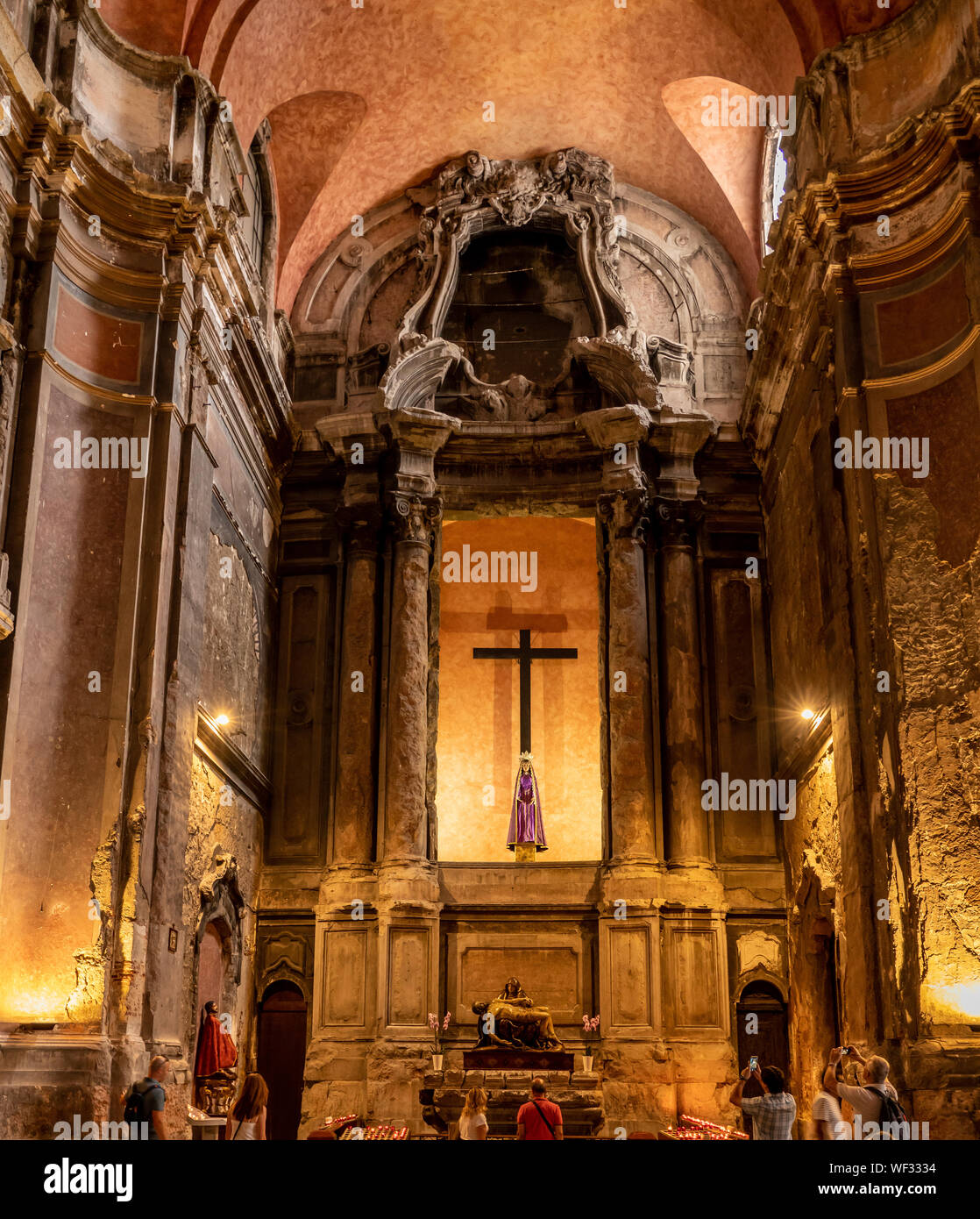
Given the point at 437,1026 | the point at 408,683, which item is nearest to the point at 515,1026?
the point at 437,1026

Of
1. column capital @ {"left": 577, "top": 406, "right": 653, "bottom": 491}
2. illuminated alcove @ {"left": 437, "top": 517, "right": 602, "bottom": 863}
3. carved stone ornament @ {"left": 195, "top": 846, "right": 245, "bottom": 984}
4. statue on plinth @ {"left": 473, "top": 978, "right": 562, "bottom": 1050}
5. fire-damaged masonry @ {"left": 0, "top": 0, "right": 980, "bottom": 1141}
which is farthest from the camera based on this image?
illuminated alcove @ {"left": 437, "top": 517, "right": 602, "bottom": 863}

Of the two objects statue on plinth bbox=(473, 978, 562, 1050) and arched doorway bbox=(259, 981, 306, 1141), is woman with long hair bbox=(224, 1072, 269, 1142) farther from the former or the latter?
arched doorway bbox=(259, 981, 306, 1141)

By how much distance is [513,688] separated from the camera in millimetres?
21219

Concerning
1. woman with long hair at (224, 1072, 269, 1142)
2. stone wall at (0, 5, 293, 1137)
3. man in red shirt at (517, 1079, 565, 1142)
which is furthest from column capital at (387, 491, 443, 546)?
woman with long hair at (224, 1072, 269, 1142)

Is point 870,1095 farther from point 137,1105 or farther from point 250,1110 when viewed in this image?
point 137,1105

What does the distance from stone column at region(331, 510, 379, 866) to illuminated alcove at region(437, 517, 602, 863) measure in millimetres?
2662

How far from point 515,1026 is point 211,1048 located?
3248 mm

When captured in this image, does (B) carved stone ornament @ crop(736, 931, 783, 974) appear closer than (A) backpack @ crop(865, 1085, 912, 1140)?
No

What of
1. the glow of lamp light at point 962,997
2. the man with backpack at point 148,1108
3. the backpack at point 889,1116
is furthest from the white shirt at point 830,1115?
the man with backpack at point 148,1108

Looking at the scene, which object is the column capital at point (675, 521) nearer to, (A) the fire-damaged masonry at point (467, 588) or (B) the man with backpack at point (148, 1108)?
(A) the fire-damaged masonry at point (467, 588)

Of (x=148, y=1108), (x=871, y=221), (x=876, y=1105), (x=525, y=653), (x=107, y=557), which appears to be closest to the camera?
(x=876, y=1105)

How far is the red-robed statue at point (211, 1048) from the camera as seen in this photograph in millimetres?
12953

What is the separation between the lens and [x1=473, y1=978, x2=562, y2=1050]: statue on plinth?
14383 mm

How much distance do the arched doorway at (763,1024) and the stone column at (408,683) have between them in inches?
161
